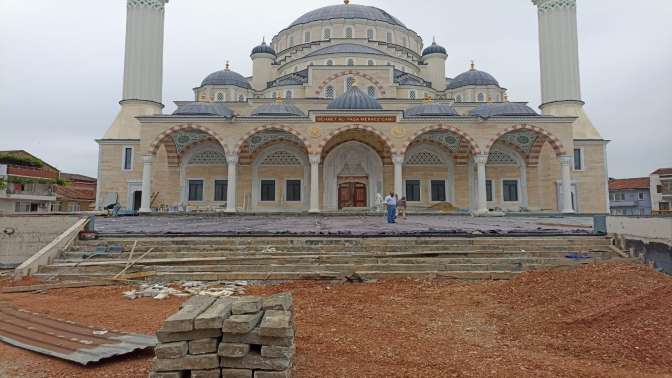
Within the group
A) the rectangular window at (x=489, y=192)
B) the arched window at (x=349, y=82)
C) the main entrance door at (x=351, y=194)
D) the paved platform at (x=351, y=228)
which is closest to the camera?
the paved platform at (x=351, y=228)

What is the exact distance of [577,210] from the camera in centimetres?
2066

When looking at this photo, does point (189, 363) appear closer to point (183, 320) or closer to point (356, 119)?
point (183, 320)

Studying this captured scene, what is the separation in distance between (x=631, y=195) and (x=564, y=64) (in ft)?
83.8

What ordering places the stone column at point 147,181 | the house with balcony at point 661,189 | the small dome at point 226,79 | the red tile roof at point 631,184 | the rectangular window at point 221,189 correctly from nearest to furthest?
the stone column at point 147,181
the rectangular window at point 221,189
the small dome at point 226,79
the house with balcony at point 661,189
the red tile roof at point 631,184

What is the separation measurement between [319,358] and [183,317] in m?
1.16

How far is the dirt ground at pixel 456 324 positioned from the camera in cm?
318

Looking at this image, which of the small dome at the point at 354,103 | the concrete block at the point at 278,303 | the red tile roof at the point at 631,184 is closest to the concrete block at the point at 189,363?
the concrete block at the point at 278,303

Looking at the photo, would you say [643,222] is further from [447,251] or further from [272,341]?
[272,341]

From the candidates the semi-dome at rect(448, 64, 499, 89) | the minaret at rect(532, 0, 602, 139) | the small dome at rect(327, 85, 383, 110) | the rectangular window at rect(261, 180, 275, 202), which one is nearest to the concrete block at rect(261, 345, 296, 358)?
the small dome at rect(327, 85, 383, 110)

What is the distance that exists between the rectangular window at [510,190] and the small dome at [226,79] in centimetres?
1663

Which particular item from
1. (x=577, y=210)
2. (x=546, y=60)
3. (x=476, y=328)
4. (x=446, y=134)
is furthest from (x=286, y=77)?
(x=476, y=328)

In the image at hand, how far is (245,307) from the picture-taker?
3.14 metres

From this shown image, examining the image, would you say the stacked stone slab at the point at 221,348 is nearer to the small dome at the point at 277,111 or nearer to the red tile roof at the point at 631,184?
the small dome at the point at 277,111

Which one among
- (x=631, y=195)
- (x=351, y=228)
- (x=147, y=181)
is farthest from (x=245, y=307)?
(x=631, y=195)
